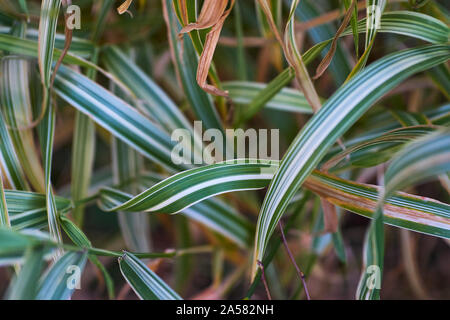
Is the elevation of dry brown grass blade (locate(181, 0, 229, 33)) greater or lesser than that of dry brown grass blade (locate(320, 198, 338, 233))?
greater

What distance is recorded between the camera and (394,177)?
345 mm

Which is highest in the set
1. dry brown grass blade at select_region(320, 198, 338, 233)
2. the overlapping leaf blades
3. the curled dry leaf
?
the curled dry leaf

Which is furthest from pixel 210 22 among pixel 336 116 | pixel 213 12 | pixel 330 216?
pixel 330 216

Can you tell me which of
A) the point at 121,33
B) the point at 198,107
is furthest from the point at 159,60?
the point at 198,107

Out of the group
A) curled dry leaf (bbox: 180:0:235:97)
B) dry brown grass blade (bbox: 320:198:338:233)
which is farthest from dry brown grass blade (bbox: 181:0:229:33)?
dry brown grass blade (bbox: 320:198:338:233)

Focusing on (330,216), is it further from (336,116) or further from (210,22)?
(210,22)

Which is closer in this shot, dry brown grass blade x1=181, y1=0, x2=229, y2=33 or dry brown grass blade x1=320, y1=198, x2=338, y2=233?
dry brown grass blade x1=181, y1=0, x2=229, y2=33

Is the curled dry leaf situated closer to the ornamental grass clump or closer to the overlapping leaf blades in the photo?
the ornamental grass clump

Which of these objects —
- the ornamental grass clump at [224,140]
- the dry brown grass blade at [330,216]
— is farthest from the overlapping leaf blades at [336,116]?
the dry brown grass blade at [330,216]

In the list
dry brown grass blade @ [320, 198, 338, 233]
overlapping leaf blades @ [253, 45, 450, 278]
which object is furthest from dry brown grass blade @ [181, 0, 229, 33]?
dry brown grass blade @ [320, 198, 338, 233]

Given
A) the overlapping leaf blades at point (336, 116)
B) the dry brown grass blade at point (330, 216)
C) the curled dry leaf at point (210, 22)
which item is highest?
the curled dry leaf at point (210, 22)

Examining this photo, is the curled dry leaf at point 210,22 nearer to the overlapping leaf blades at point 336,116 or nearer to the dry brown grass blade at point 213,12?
the dry brown grass blade at point 213,12

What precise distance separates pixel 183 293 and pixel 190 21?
63 centimetres

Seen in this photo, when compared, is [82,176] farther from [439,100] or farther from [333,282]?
A: [439,100]
